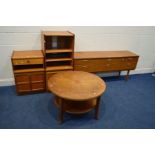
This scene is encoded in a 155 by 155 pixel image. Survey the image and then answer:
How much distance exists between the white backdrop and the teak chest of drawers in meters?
0.22

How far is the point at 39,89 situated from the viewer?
3002 millimetres

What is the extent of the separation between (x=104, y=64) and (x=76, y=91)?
1344mm

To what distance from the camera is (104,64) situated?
10.8 ft

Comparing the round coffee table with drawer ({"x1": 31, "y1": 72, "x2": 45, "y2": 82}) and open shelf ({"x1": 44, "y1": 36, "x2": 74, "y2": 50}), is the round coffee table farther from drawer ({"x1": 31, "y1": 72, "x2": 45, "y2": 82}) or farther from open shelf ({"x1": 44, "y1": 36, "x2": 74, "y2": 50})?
open shelf ({"x1": 44, "y1": 36, "x2": 74, "y2": 50})

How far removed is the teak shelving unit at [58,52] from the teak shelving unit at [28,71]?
0.13 m

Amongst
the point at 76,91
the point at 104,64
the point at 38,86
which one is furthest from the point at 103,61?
the point at 38,86

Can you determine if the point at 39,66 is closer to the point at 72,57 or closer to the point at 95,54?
the point at 72,57

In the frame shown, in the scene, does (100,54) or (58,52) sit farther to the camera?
(100,54)

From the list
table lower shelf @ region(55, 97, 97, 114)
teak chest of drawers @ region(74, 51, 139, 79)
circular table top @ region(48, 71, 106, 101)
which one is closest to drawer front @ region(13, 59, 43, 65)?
circular table top @ region(48, 71, 106, 101)

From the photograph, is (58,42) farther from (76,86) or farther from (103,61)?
(76,86)

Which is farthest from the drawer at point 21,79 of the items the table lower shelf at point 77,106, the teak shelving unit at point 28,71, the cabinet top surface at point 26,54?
the table lower shelf at point 77,106

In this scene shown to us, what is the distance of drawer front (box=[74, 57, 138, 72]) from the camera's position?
313cm
